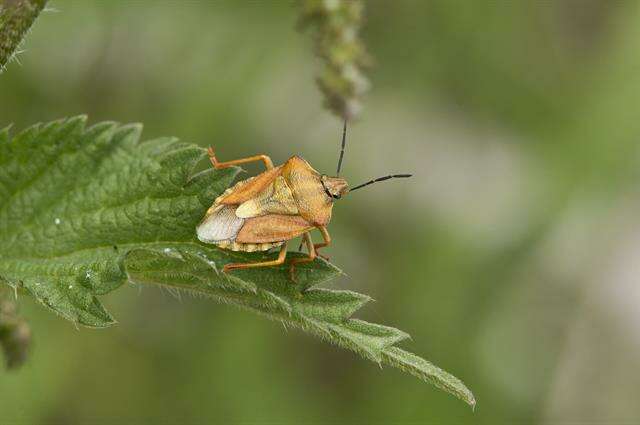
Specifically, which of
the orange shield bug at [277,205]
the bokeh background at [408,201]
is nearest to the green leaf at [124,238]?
the orange shield bug at [277,205]

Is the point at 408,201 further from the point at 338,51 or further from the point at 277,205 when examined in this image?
the point at 338,51

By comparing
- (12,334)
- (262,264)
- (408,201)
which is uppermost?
(262,264)

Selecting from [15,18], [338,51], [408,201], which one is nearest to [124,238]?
[15,18]

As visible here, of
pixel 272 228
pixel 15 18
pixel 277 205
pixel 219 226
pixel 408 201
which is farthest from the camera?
pixel 408 201

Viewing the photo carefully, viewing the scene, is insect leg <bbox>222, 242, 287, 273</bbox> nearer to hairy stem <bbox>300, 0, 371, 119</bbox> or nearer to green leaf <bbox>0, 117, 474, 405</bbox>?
green leaf <bbox>0, 117, 474, 405</bbox>

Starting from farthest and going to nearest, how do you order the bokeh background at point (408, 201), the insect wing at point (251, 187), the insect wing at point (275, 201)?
the bokeh background at point (408, 201), the insect wing at point (275, 201), the insect wing at point (251, 187)

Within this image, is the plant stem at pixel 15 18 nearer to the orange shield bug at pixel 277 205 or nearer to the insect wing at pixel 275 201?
the orange shield bug at pixel 277 205

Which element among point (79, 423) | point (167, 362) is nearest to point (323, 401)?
point (167, 362)
